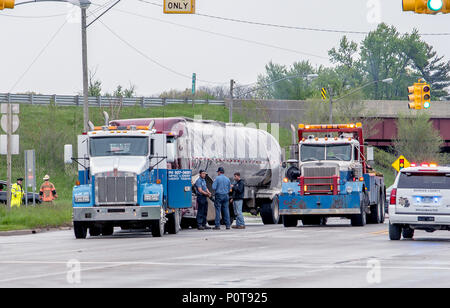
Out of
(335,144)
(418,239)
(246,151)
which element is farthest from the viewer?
(246,151)

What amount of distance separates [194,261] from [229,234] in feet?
34.1

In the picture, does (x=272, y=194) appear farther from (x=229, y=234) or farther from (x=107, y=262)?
(x=107, y=262)

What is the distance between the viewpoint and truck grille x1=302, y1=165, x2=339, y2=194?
34031mm

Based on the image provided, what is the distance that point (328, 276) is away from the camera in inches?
625

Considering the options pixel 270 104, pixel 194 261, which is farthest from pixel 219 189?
pixel 270 104

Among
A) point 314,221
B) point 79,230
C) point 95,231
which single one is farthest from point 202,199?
point 314,221

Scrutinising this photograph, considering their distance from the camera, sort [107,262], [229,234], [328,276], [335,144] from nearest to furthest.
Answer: [328,276] < [107,262] < [229,234] < [335,144]

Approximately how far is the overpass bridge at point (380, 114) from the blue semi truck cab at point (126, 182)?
193ft

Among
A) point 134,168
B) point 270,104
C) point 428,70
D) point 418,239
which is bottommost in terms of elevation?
point 418,239

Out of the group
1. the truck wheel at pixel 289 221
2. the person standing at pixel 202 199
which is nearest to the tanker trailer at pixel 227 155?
the person standing at pixel 202 199

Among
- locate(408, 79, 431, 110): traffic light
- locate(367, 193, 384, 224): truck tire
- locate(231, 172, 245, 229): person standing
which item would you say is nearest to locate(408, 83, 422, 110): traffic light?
locate(408, 79, 431, 110): traffic light

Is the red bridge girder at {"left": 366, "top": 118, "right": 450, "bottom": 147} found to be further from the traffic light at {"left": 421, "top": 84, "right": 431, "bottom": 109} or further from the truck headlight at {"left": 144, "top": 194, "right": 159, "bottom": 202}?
the truck headlight at {"left": 144, "top": 194, "right": 159, "bottom": 202}

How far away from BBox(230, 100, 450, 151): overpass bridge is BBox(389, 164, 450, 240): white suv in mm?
62981

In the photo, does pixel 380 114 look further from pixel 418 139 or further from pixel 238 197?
pixel 238 197
